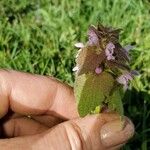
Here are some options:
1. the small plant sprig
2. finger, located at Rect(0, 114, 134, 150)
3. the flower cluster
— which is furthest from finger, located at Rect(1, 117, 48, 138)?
the flower cluster

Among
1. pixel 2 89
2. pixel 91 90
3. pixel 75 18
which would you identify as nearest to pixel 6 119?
pixel 2 89

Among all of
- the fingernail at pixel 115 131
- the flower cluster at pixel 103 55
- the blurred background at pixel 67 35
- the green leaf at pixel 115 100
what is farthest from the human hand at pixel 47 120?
the blurred background at pixel 67 35

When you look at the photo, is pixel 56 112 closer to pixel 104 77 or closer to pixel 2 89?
pixel 2 89

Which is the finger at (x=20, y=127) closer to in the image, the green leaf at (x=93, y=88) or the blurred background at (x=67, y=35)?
the blurred background at (x=67, y=35)

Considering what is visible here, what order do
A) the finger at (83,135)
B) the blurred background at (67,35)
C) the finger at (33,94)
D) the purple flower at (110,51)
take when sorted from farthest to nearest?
the blurred background at (67,35) → the finger at (33,94) → the finger at (83,135) → the purple flower at (110,51)

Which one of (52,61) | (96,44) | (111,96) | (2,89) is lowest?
(52,61)

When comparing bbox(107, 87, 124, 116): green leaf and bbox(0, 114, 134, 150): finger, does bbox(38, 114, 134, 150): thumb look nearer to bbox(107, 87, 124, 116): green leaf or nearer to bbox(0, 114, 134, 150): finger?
bbox(0, 114, 134, 150): finger
